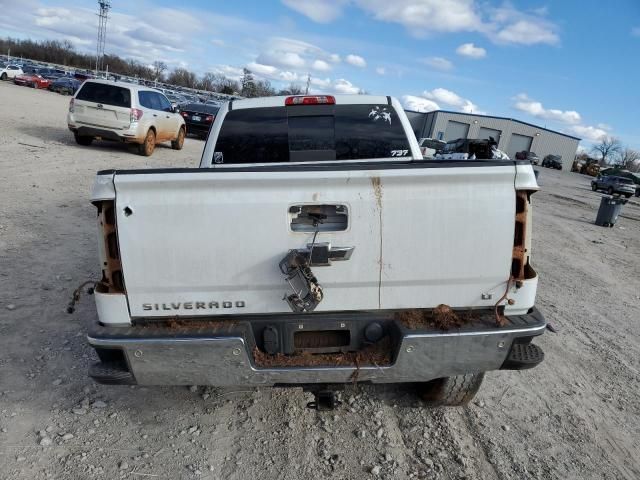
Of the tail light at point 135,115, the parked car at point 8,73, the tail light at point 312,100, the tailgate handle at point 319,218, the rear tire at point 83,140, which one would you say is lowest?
the rear tire at point 83,140

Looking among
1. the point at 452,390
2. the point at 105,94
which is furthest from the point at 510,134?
the point at 452,390

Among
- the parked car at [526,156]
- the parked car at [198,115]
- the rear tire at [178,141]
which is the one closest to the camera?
the parked car at [526,156]

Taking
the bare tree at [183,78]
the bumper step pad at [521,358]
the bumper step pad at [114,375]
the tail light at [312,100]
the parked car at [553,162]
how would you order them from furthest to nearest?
the bare tree at [183,78] → the parked car at [553,162] → the tail light at [312,100] → the bumper step pad at [521,358] → the bumper step pad at [114,375]

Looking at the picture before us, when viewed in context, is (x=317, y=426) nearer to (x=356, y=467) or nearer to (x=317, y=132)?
(x=356, y=467)

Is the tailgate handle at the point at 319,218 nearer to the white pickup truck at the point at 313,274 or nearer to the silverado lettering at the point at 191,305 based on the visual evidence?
the white pickup truck at the point at 313,274

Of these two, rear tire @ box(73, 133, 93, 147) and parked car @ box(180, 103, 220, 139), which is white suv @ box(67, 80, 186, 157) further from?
parked car @ box(180, 103, 220, 139)

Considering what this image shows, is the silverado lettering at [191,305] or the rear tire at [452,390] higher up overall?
the silverado lettering at [191,305]

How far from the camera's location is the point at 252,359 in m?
2.65

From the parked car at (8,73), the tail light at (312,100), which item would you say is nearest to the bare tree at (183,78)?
the parked car at (8,73)

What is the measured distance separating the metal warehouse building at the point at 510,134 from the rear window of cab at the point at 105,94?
59.0 m

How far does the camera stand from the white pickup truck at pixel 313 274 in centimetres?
252

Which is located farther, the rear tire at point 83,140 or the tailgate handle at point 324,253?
the rear tire at point 83,140

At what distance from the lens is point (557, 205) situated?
17891 millimetres

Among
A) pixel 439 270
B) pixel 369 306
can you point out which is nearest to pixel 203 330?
pixel 369 306
